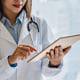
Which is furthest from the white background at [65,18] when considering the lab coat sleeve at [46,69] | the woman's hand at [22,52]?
the woman's hand at [22,52]

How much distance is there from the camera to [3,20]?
1.08 metres

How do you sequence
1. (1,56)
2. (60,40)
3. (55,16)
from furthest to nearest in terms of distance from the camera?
(55,16)
(1,56)
(60,40)

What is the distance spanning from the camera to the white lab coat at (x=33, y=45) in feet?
3.44

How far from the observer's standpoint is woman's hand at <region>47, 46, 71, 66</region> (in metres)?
0.95

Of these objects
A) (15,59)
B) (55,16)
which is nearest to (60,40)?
(15,59)

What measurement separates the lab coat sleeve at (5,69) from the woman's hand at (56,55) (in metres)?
0.18

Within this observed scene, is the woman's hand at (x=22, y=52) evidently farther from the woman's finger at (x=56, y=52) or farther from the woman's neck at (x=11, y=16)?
the woman's neck at (x=11, y=16)

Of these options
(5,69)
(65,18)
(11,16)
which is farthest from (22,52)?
(65,18)

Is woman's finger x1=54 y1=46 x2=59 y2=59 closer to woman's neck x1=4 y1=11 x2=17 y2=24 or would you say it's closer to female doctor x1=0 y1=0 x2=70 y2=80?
female doctor x1=0 y1=0 x2=70 y2=80

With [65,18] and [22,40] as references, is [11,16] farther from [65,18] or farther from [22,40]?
[65,18]

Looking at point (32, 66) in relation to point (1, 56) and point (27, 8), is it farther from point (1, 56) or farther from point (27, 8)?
point (27, 8)

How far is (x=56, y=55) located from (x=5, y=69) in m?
0.24

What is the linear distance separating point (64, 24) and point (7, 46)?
426 mm

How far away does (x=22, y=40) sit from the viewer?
107 centimetres
